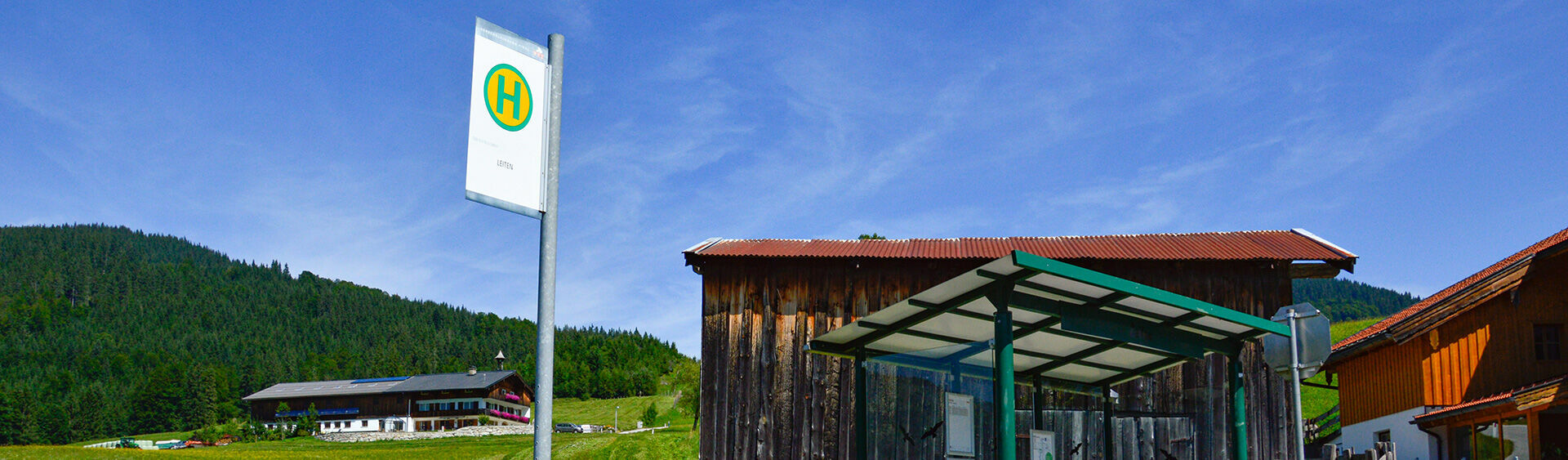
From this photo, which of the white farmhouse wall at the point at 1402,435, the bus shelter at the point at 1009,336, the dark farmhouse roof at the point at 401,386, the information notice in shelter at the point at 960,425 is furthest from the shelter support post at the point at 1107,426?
the dark farmhouse roof at the point at 401,386

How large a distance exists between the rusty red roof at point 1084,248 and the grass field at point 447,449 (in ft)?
51.1

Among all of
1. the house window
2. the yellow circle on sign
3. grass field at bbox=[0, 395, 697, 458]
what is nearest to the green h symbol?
the yellow circle on sign

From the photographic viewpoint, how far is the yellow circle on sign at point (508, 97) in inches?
266

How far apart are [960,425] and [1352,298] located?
582ft

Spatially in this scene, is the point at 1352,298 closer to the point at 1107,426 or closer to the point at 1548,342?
the point at 1548,342

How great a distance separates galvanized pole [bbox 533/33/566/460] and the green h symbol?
0.28 metres

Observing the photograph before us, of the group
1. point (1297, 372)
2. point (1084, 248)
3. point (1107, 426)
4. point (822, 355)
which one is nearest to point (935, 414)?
point (1297, 372)

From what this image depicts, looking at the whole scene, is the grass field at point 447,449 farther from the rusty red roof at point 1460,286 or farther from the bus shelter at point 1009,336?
the bus shelter at point 1009,336

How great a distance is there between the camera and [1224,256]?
1881cm

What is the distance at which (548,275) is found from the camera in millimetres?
6812

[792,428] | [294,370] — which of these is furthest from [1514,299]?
[294,370]

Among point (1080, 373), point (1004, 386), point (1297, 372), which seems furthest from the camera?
point (1080, 373)

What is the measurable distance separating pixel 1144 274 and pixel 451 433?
238 ft

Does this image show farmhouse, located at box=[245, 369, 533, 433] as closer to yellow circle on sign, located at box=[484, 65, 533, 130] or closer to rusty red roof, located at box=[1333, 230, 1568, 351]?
rusty red roof, located at box=[1333, 230, 1568, 351]
